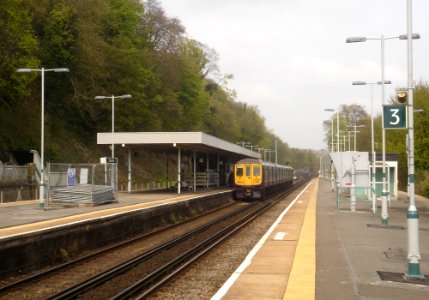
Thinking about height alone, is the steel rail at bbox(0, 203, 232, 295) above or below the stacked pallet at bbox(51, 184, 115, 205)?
below

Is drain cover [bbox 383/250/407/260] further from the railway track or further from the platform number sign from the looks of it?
the railway track

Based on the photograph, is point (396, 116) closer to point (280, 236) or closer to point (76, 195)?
point (280, 236)

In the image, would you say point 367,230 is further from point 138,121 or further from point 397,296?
point 138,121

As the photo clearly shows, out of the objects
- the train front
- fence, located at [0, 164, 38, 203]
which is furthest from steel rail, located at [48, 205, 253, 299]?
the train front

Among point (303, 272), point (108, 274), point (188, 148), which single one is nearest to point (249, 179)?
point (188, 148)

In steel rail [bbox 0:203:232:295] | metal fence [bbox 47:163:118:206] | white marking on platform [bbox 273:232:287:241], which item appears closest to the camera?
steel rail [bbox 0:203:232:295]

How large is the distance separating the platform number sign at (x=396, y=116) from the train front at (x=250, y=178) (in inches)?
1122

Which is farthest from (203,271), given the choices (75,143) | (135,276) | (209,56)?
(209,56)

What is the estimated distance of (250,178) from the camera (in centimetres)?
4016

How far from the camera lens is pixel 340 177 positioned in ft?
97.7

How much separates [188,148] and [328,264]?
34281 millimetres

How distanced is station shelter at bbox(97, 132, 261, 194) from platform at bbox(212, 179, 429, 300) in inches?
743

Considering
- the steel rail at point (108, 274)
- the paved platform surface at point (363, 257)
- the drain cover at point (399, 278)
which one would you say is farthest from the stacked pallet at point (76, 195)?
the drain cover at point (399, 278)

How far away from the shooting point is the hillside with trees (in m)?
41.7
